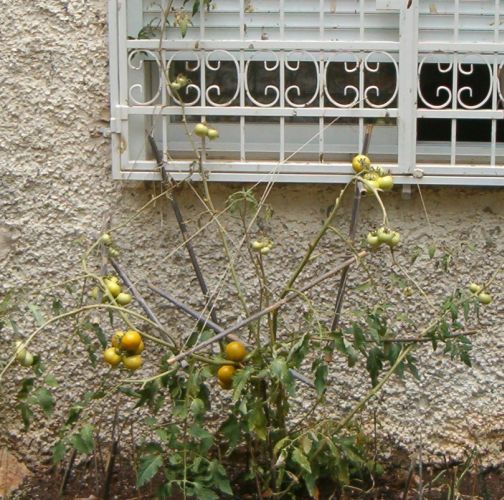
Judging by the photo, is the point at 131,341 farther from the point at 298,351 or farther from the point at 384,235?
the point at 384,235

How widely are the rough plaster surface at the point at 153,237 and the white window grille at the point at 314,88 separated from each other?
0.11 metres

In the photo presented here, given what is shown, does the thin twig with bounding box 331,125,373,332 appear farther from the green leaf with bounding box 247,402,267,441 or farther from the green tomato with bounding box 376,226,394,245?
the green tomato with bounding box 376,226,394,245

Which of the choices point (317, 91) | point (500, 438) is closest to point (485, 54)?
point (317, 91)

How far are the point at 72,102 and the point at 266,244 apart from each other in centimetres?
102

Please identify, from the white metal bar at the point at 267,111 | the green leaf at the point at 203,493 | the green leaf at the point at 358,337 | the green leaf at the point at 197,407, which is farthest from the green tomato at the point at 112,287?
the white metal bar at the point at 267,111

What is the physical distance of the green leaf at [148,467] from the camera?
3.33m

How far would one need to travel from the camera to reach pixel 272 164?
401 cm

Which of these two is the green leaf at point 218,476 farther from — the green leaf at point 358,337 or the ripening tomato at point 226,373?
the green leaf at point 358,337

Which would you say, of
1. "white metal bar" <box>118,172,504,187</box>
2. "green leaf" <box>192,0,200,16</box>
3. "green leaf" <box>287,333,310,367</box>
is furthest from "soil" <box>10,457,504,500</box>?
"green leaf" <box>192,0,200,16</box>

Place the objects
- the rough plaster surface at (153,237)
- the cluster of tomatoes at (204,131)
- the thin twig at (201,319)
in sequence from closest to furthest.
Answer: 1. the thin twig at (201,319)
2. the cluster of tomatoes at (204,131)
3. the rough plaster surface at (153,237)

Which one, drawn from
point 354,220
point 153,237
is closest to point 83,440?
point 153,237

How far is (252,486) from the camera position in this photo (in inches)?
151

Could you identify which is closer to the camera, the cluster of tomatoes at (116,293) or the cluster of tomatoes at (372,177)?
the cluster of tomatoes at (372,177)

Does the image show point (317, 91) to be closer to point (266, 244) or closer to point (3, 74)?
point (266, 244)
